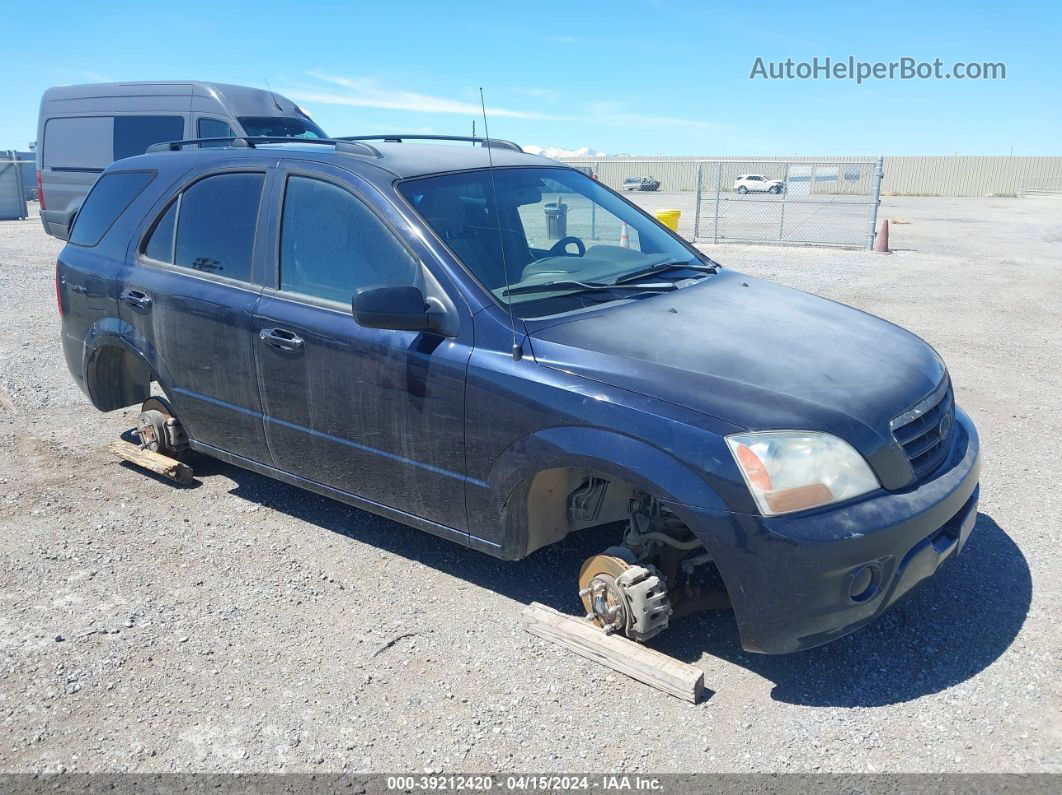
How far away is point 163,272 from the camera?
4.55 meters

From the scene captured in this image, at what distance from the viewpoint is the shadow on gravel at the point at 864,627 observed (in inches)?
123

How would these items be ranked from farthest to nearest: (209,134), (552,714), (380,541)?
(209,134) → (380,541) → (552,714)

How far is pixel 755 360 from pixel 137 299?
11.1 ft

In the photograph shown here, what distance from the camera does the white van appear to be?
41.0 feet

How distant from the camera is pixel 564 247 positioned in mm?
4160

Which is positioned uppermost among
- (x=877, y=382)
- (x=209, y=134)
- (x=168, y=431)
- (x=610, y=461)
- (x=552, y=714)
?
(x=209, y=134)

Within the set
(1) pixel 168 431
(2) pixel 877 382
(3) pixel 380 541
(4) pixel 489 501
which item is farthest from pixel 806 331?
(1) pixel 168 431

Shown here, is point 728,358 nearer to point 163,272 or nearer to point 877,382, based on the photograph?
point 877,382

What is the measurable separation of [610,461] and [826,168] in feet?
62.0

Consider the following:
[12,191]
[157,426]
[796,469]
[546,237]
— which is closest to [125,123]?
[157,426]

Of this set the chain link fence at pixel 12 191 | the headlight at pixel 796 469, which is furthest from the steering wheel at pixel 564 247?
the chain link fence at pixel 12 191

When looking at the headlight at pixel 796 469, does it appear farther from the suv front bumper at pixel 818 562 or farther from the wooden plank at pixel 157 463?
the wooden plank at pixel 157 463

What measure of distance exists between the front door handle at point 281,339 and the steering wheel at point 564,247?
126cm

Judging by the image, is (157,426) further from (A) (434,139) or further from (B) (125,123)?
(B) (125,123)
